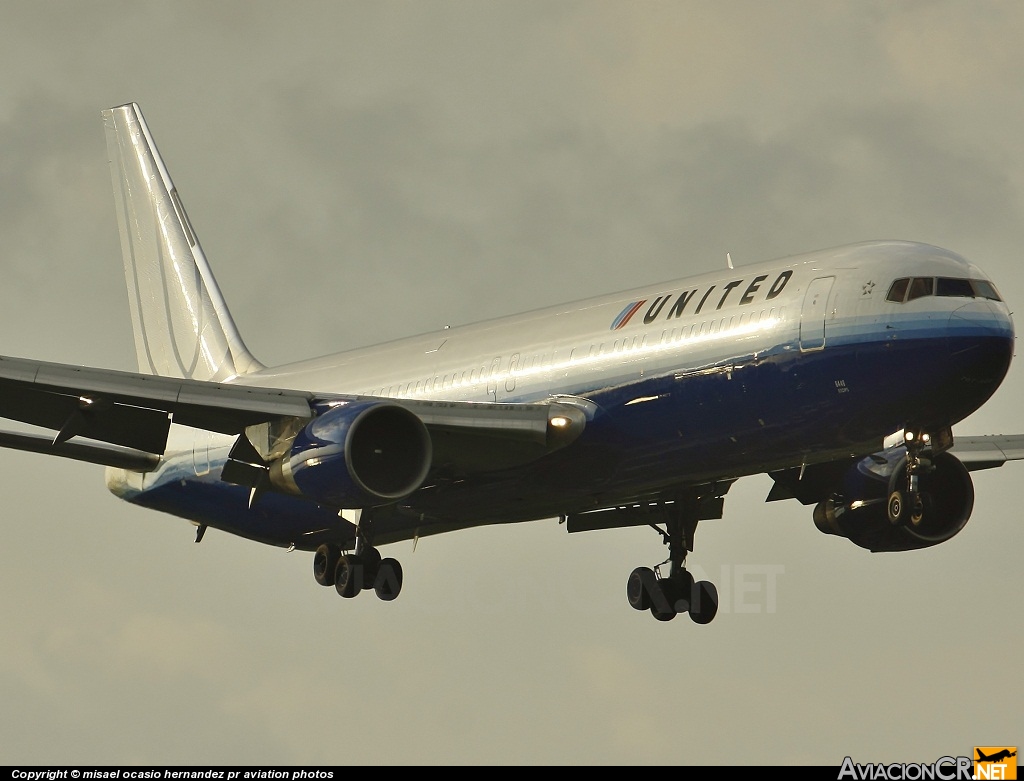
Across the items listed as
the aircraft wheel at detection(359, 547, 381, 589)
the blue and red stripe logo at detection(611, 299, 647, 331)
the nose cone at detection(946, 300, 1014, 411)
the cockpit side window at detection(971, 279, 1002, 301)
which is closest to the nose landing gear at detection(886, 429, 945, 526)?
the nose cone at detection(946, 300, 1014, 411)

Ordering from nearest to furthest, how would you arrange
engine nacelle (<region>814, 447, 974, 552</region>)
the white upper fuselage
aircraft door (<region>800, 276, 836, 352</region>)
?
1. aircraft door (<region>800, 276, 836, 352</region>)
2. the white upper fuselage
3. engine nacelle (<region>814, 447, 974, 552</region>)

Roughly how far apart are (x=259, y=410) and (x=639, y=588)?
10.1 meters

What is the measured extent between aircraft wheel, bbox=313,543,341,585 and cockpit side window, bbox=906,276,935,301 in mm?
13793

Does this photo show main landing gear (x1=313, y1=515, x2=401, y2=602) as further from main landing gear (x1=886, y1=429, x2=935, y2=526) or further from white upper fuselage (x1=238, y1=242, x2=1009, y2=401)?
main landing gear (x1=886, y1=429, x2=935, y2=526)

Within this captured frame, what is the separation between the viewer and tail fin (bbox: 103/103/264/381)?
151 ft

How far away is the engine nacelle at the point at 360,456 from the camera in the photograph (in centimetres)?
3147

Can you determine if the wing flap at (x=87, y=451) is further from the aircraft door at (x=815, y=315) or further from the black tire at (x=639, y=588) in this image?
the aircraft door at (x=815, y=315)

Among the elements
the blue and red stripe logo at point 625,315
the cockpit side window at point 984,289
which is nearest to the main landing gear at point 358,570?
the blue and red stripe logo at point 625,315

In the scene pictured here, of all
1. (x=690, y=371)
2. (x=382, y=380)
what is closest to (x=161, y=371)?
(x=382, y=380)

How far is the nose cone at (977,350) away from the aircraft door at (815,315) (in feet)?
6.65

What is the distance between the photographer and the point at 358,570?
3700 centimetres

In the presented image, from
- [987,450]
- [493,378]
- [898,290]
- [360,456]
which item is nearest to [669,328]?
[898,290]

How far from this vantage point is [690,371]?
30.8 meters

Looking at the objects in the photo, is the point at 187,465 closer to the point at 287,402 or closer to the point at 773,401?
the point at 287,402
